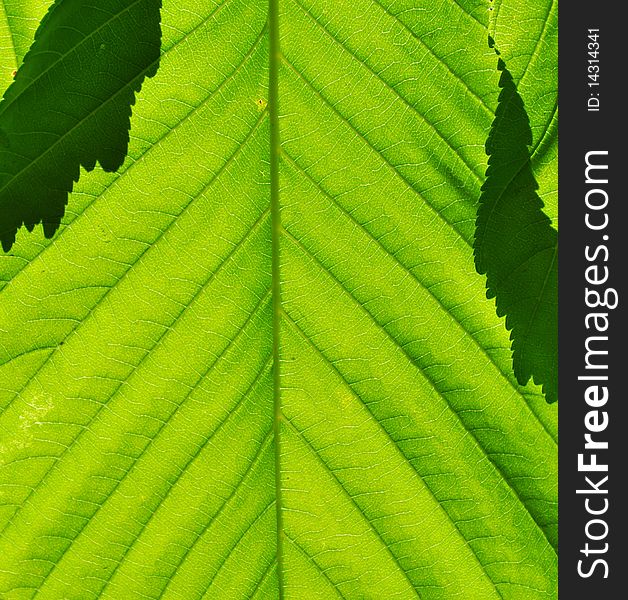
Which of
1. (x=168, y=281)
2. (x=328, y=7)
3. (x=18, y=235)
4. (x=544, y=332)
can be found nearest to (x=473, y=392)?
(x=544, y=332)

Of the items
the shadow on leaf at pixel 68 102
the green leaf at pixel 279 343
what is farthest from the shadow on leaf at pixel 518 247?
the shadow on leaf at pixel 68 102

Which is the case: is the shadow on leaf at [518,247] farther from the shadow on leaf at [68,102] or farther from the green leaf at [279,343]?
the shadow on leaf at [68,102]

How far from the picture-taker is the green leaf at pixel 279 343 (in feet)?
3.35

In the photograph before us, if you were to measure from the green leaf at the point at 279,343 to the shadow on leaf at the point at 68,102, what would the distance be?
22 millimetres

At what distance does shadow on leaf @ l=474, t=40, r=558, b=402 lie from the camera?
104 centimetres

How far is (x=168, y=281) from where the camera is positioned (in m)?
1.04

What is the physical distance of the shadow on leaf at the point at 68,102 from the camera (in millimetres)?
984

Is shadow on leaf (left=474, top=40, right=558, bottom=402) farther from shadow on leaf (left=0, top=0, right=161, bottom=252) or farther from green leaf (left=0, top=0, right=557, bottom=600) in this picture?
shadow on leaf (left=0, top=0, right=161, bottom=252)

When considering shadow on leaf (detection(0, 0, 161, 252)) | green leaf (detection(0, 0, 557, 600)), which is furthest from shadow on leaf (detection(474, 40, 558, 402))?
shadow on leaf (detection(0, 0, 161, 252))

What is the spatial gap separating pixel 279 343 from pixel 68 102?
43cm

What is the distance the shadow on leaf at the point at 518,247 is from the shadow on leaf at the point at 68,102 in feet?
1.56

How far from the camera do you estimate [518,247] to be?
3.44 feet

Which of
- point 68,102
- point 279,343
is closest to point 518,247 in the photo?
point 279,343

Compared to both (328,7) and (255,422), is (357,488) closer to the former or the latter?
(255,422)
